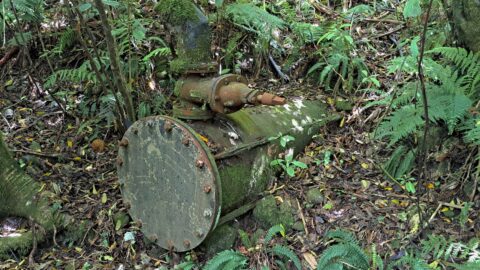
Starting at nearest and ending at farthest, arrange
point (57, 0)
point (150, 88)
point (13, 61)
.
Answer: point (150, 88) < point (13, 61) < point (57, 0)

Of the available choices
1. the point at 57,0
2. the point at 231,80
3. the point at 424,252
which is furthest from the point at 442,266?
the point at 57,0

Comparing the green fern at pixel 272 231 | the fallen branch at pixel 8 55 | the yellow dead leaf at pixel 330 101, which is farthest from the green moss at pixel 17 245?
the yellow dead leaf at pixel 330 101

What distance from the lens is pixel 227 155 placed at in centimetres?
362

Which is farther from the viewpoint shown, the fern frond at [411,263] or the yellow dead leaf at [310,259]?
the yellow dead leaf at [310,259]

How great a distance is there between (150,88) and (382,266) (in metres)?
3.22

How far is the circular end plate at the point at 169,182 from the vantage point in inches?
135

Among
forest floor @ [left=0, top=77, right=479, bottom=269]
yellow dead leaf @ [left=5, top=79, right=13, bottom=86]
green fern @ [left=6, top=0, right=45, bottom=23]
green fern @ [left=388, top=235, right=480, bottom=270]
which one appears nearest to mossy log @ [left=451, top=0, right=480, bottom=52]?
forest floor @ [left=0, top=77, right=479, bottom=269]

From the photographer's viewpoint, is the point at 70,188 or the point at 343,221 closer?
the point at 343,221

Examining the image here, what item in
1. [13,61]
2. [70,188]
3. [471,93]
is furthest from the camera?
[13,61]

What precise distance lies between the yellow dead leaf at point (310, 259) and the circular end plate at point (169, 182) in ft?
2.30

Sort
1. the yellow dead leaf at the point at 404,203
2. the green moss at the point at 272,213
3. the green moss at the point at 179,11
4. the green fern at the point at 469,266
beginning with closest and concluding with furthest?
the green fern at the point at 469,266 < the yellow dead leaf at the point at 404,203 < the green moss at the point at 179,11 < the green moss at the point at 272,213

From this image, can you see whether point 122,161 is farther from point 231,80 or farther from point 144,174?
point 231,80

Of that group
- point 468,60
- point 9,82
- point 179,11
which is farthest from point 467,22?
point 9,82

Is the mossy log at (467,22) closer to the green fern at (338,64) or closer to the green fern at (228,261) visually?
the green fern at (338,64)
